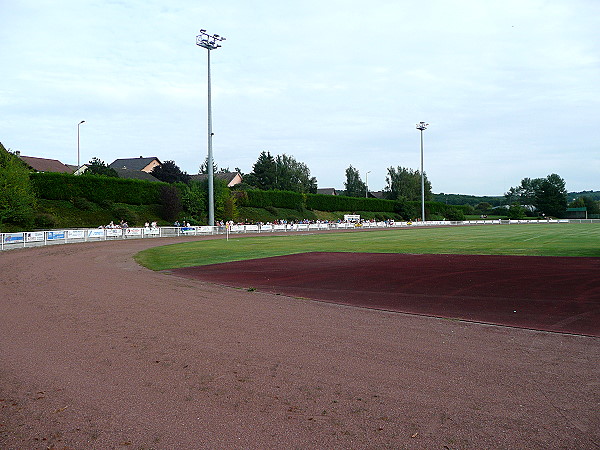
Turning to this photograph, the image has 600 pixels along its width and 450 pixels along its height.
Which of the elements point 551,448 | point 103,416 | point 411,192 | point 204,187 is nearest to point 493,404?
point 551,448

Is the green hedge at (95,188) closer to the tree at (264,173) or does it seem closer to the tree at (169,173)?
the tree at (169,173)

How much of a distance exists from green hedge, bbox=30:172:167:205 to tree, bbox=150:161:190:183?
23.3 meters

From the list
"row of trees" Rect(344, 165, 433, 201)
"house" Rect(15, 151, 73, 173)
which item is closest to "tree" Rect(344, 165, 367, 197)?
"row of trees" Rect(344, 165, 433, 201)

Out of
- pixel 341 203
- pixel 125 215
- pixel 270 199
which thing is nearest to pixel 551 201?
pixel 341 203

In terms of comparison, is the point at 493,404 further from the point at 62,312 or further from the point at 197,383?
the point at 62,312

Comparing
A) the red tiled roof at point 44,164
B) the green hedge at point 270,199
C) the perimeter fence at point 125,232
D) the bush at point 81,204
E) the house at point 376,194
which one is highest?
the red tiled roof at point 44,164

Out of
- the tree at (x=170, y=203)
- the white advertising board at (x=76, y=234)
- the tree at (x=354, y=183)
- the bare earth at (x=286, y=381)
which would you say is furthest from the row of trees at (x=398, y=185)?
the bare earth at (x=286, y=381)

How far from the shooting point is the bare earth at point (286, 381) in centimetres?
467

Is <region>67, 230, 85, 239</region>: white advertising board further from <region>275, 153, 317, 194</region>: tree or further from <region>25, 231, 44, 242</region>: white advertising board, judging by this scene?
<region>275, 153, 317, 194</region>: tree

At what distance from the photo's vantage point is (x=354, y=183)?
134375 millimetres

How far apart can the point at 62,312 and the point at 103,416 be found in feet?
20.6

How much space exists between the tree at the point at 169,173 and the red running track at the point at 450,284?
66831mm

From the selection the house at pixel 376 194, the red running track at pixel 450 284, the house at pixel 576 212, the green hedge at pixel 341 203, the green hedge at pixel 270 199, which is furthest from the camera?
the house at pixel 376 194

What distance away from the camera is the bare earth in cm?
467
